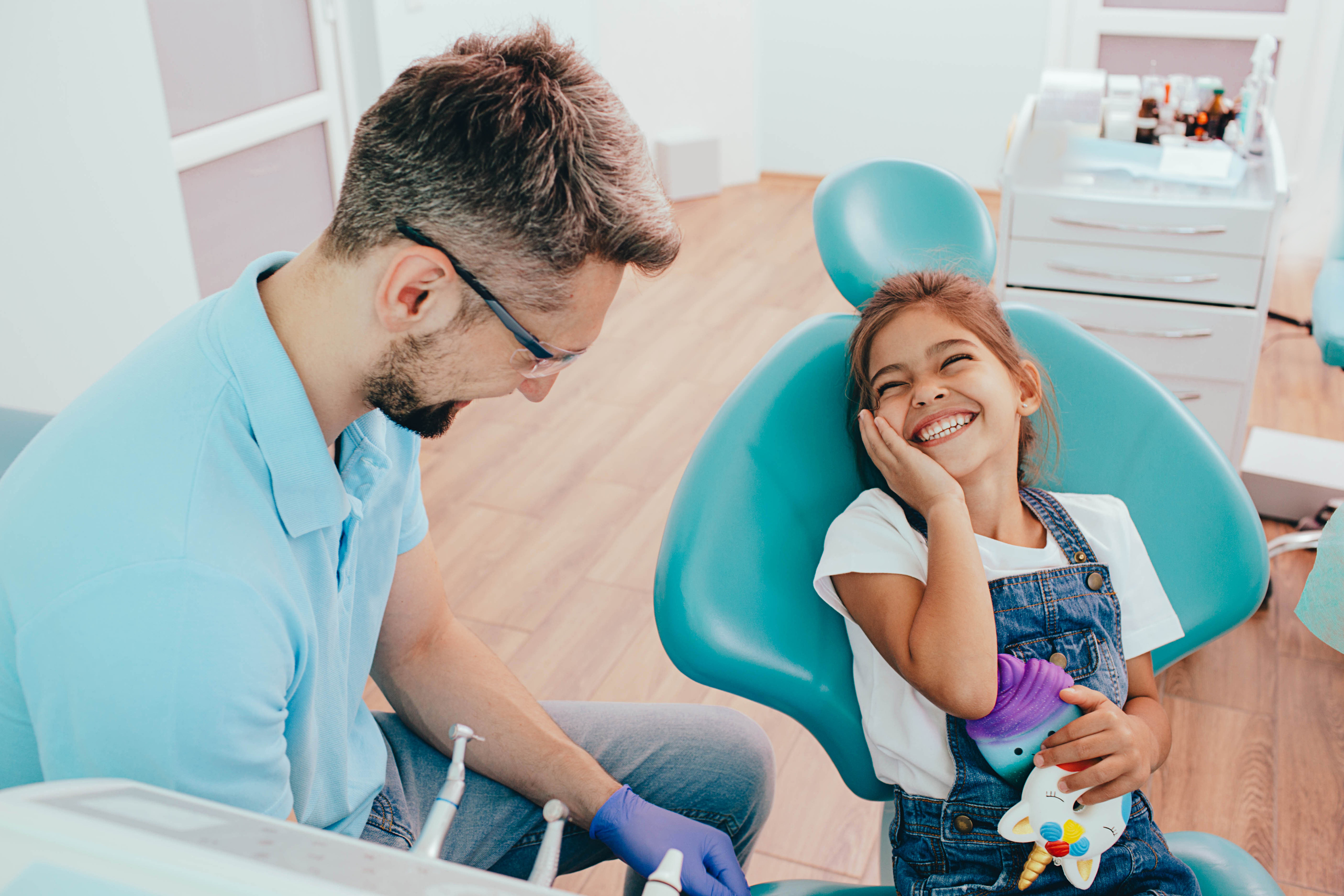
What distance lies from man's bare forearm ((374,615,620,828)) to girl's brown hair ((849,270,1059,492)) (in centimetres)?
39

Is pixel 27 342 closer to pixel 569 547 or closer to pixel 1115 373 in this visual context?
pixel 569 547

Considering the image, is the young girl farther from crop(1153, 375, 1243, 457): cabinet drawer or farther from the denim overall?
crop(1153, 375, 1243, 457): cabinet drawer

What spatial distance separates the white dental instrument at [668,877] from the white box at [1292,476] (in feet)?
6.58

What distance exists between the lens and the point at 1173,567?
3.45 feet

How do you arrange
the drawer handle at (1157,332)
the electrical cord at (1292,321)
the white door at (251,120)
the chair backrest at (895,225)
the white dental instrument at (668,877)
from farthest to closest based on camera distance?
the electrical cord at (1292,321)
the white door at (251,120)
the drawer handle at (1157,332)
the chair backrest at (895,225)
the white dental instrument at (668,877)

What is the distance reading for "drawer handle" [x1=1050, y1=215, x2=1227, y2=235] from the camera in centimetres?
199

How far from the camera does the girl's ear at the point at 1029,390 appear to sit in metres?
1.08

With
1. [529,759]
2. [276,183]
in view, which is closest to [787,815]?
[529,759]

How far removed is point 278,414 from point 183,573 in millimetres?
141

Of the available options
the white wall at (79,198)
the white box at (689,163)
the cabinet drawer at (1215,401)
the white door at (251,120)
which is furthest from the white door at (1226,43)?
the white wall at (79,198)

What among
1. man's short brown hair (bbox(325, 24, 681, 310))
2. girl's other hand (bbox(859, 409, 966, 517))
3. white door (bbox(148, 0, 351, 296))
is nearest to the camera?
man's short brown hair (bbox(325, 24, 681, 310))

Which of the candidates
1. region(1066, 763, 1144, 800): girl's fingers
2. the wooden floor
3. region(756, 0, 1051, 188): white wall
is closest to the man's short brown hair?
region(1066, 763, 1144, 800): girl's fingers

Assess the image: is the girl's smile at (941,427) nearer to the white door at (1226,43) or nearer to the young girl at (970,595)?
the young girl at (970,595)

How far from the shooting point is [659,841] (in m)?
0.98
